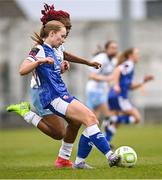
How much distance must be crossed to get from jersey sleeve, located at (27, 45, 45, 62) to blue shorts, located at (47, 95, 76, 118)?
63 cm

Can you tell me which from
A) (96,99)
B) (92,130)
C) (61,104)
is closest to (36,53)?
(61,104)

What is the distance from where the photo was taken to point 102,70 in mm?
20562

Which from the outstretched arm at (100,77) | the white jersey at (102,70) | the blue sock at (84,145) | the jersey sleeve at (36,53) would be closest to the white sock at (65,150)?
the blue sock at (84,145)

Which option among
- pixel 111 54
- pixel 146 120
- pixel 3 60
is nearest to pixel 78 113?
pixel 111 54

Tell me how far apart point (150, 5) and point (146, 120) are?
32.6 ft

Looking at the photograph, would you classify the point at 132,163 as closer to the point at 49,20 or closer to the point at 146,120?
the point at 49,20

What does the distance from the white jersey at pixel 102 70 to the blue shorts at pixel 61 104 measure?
655cm

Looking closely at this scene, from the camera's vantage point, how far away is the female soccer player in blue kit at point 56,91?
11375 mm

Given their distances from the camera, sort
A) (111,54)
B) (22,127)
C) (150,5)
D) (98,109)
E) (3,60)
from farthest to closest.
Answer: (150,5) < (3,60) < (22,127) < (98,109) < (111,54)

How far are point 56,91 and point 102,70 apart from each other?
8967mm

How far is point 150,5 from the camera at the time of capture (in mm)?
45750

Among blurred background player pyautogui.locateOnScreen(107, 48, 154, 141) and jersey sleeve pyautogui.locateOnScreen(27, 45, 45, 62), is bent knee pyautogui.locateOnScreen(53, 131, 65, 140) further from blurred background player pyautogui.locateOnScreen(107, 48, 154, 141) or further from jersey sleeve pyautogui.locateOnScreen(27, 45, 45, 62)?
blurred background player pyautogui.locateOnScreen(107, 48, 154, 141)

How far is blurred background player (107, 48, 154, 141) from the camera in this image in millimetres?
19641

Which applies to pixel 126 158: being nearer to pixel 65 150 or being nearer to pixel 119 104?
pixel 65 150
